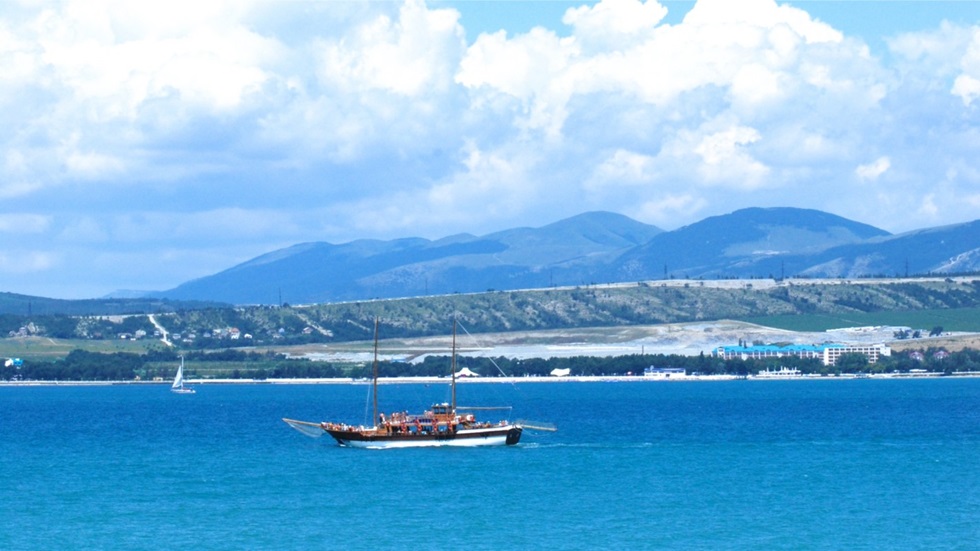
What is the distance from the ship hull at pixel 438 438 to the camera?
101 m

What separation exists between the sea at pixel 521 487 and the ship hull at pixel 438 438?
1.27 meters

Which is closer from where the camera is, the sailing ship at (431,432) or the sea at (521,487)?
the sea at (521,487)

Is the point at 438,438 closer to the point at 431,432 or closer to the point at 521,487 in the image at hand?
the point at 431,432

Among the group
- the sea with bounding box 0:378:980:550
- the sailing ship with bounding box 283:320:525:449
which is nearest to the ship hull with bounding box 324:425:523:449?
the sailing ship with bounding box 283:320:525:449

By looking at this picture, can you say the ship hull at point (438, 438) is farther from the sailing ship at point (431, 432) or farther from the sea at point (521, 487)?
the sea at point (521, 487)

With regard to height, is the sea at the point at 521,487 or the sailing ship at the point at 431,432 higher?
the sailing ship at the point at 431,432

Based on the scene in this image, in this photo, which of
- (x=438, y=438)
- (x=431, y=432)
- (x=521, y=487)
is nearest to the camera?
(x=521, y=487)

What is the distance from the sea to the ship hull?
1268mm

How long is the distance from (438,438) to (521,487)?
23569mm

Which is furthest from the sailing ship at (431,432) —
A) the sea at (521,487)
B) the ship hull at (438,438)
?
the sea at (521,487)

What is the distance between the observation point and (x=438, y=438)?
101 meters

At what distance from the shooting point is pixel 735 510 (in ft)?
223

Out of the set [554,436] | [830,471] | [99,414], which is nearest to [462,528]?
[830,471]

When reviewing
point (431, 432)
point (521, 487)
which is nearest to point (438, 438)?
point (431, 432)
